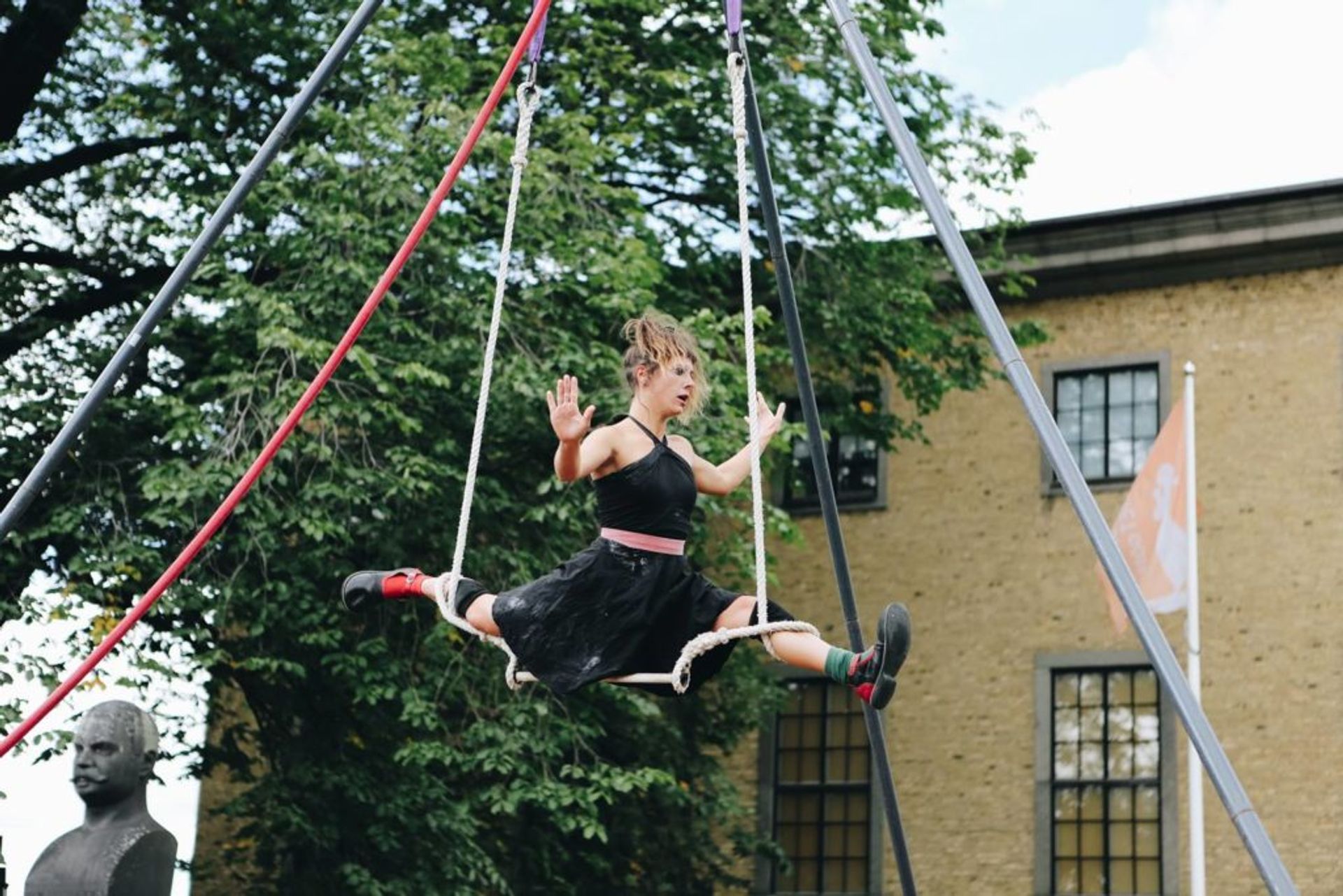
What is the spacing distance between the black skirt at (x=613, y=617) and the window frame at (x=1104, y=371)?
47.5ft

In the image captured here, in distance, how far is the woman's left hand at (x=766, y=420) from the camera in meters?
7.67

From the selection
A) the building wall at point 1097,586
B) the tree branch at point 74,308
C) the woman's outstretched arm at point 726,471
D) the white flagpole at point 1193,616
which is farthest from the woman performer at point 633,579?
the building wall at point 1097,586

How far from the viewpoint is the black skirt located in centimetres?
715

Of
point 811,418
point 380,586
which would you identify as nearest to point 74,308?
point 811,418

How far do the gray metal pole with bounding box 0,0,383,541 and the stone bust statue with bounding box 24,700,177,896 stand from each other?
54.9 inches

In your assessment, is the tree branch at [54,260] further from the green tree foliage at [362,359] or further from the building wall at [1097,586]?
the building wall at [1097,586]

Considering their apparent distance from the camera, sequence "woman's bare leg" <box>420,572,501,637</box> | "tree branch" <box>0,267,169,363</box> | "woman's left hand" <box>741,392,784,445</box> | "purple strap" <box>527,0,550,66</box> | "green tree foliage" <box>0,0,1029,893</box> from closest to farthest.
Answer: "woman's bare leg" <box>420,572,501,637</box>, "woman's left hand" <box>741,392,784,445</box>, "purple strap" <box>527,0,550,66</box>, "green tree foliage" <box>0,0,1029,893</box>, "tree branch" <box>0,267,169,363</box>

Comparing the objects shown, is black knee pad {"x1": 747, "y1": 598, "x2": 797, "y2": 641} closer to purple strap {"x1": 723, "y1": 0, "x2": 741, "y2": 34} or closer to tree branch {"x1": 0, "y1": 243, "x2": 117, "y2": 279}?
purple strap {"x1": 723, "y1": 0, "x2": 741, "y2": 34}

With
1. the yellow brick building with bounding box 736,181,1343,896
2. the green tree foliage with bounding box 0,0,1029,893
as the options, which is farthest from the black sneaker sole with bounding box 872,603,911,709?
the yellow brick building with bounding box 736,181,1343,896

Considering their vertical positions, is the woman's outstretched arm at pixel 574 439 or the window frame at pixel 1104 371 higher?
the window frame at pixel 1104 371

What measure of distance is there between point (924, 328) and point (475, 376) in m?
5.60

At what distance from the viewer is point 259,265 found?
15375mm

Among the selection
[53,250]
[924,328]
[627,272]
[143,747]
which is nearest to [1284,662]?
[924,328]

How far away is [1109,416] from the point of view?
71.9 feet
